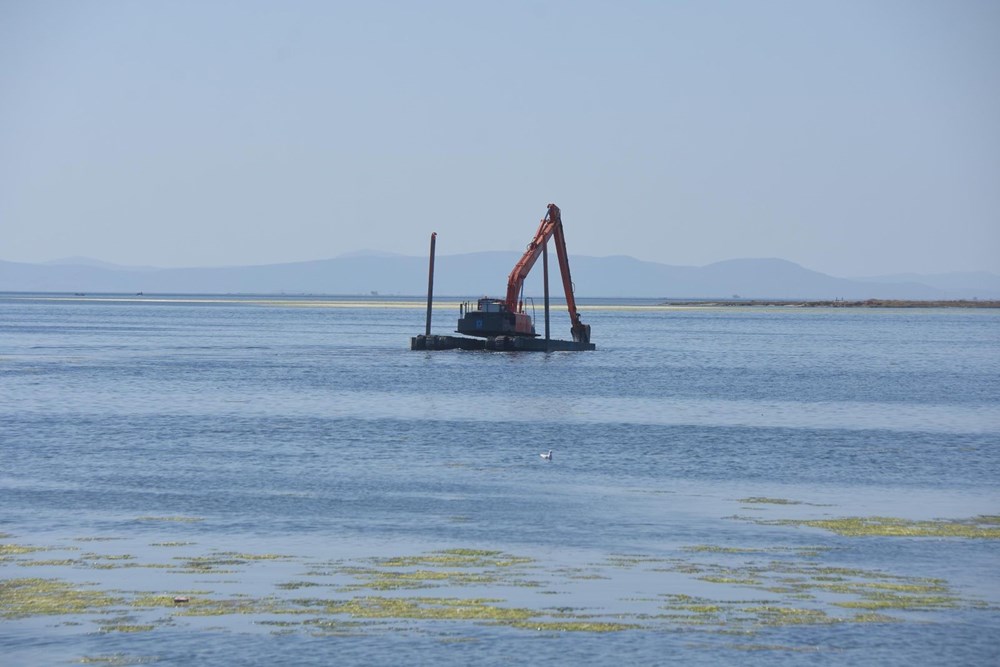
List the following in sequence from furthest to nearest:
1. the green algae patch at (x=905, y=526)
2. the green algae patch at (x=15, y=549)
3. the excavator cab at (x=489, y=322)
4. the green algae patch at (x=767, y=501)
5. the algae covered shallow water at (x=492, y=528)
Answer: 1. the excavator cab at (x=489, y=322)
2. the green algae patch at (x=767, y=501)
3. the green algae patch at (x=905, y=526)
4. the green algae patch at (x=15, y=549)
5. the algae covered shallow water at (x=492, y=528)

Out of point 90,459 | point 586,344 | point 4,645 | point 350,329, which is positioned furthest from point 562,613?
point 350,329

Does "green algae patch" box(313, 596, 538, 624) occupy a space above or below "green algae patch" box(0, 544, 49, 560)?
above

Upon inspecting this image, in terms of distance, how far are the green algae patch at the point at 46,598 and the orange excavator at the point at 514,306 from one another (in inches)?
2622

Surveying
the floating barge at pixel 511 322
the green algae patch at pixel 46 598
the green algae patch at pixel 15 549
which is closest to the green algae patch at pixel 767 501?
the green algae patch at pixel 15 549

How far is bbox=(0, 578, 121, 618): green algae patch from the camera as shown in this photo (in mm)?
18578

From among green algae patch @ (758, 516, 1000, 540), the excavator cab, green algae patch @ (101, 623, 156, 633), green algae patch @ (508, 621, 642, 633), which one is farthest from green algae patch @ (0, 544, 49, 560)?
the excavator cab

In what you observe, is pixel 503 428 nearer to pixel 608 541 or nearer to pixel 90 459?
pixel 90 459

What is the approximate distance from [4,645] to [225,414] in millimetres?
32489

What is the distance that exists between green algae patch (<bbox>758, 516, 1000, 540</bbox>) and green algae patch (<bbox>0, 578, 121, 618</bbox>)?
12990mm

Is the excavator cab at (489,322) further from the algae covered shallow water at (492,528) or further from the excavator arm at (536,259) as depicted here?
the algae covered shallow water at (492,528)

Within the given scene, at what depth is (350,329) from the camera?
157 m

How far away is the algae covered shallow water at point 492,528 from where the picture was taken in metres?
17.8

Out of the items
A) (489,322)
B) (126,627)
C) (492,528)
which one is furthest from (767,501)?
(489,322)

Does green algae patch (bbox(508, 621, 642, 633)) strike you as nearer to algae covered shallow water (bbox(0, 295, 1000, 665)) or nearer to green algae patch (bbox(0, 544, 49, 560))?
algae covered shallow water (bbox(0, 295, 1000, 665))
